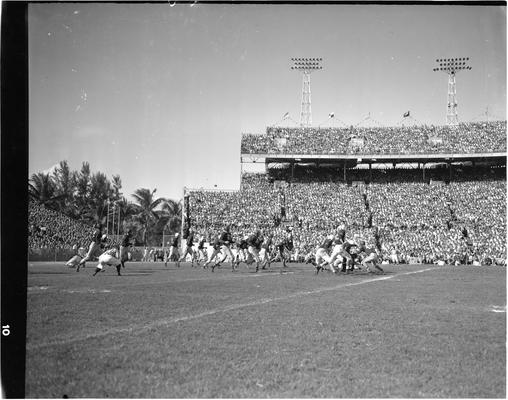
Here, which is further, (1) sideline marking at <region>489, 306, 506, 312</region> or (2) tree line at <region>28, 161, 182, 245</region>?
(2) tree line at <region>28, 161, 182, 245</region>

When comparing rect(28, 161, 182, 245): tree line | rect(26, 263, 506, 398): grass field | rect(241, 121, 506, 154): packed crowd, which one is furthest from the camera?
rect(28, 161, 182, 245): tree line

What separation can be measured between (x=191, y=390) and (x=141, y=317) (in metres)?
3.07

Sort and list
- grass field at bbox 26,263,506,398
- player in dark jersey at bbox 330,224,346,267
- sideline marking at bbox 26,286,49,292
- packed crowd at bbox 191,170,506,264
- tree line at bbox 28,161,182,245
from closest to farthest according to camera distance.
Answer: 1. grass field at bbox 26,263,506,398
2. sideline marking at bbox 26,286,49,292
3. player in dark jersey at bbox 330,224,346,267
4. packed crowd at bbox 191,170,506,264
5. tree line at bbox 28,161,182,245

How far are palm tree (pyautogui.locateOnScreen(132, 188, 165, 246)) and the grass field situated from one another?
5261 cm

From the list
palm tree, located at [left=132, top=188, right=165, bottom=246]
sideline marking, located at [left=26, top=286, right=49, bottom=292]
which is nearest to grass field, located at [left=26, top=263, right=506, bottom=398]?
sideline marking, located at [left=26, top=286, right=49, bottom=292]

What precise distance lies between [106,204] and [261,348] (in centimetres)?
5550

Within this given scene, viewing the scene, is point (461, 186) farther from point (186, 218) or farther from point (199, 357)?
point (199, 357)

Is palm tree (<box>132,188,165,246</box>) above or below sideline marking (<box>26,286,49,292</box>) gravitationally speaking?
above

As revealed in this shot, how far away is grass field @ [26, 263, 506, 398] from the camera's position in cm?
396

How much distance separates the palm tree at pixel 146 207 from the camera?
60.4 metres

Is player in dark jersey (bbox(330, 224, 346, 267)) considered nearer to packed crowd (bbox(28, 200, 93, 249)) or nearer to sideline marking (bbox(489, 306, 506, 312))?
sideline marking (bbox(489, 306, 506, 312))

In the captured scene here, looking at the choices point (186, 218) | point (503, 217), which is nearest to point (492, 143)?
point (503, 217)

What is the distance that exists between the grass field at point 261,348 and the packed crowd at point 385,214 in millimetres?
28987

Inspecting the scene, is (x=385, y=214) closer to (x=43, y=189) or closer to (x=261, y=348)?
(x=43, y=189)
